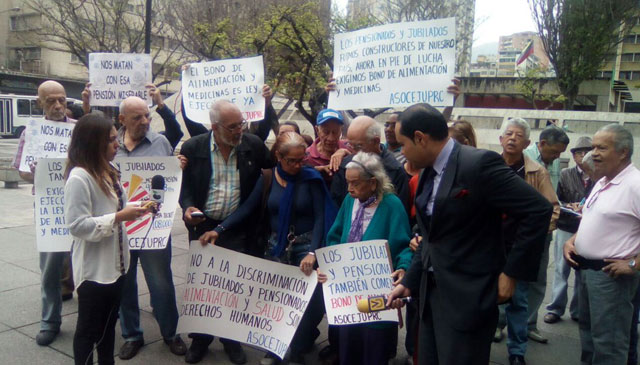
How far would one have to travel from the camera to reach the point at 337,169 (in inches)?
167

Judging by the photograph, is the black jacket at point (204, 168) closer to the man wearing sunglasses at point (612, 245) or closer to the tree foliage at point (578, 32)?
the man wearing sunglasses at point (612, 245)

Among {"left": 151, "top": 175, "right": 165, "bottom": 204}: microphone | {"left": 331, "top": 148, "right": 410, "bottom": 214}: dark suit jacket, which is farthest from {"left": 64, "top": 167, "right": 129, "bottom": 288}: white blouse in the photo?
{"left": 331, "top": 148, "right": 410, "bottom": 214}: dark suit jacket

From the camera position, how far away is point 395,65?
456 cm

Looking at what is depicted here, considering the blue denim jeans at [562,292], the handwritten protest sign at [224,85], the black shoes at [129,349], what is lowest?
the black shoes at [129,349]

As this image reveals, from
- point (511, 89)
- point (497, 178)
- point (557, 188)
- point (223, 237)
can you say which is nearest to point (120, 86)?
point (223, 237)

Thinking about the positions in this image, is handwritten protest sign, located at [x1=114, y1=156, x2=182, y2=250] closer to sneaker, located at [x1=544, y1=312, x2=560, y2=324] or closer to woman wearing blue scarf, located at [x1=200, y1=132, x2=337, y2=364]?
woman wearing blue scarf, located at [x1=200, y1=132, x2=337, y2=364]

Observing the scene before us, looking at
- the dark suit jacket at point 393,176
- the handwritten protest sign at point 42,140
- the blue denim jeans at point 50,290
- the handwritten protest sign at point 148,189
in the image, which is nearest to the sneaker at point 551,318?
the dark suit jacket at point 393,176

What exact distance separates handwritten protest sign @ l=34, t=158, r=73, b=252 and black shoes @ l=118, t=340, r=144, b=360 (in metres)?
0.92

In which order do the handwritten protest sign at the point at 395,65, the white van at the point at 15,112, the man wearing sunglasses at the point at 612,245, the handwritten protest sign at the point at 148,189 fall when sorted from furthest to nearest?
the white van at the point at 15,112
the handwritten protest sign at the point at 395,65
the handwritten protest sign at the point at 148,189
the man wearing sunglasses at the point at 612,245

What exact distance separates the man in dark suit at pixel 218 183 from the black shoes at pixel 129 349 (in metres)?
0.45

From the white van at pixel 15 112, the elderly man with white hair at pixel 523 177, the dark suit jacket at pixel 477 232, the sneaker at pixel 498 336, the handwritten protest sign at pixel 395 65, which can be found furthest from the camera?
Answer: the white van at pixel 15 112

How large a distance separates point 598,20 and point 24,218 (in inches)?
1162

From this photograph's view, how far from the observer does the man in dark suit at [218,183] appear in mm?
4191

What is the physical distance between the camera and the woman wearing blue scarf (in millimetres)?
3986
